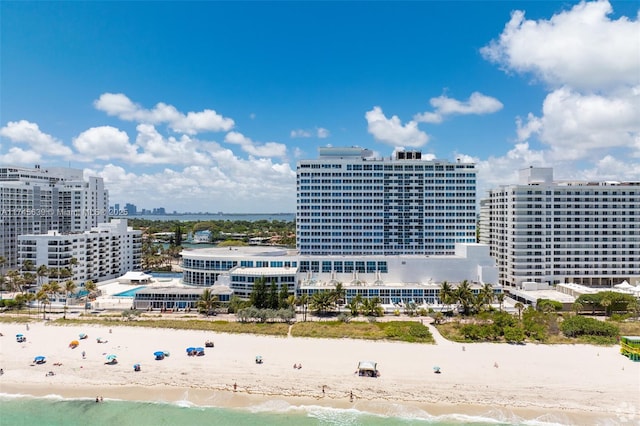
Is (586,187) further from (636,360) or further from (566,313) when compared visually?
(636,360)

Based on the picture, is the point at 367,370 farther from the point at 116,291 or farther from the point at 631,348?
the point at 116,291

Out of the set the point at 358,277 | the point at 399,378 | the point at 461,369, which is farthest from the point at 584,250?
the point at 399,378

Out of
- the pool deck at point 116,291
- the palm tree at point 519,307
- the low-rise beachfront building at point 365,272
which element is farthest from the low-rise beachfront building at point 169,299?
the palm tree at point 519,307

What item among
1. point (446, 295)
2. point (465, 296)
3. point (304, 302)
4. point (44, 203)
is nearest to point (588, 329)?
point (465, 296)

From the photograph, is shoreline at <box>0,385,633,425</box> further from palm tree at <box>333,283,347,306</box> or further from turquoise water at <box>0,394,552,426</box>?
palm tree at <box>333,283,347,306</box>

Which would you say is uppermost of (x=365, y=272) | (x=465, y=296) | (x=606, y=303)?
(x=365, y=272)

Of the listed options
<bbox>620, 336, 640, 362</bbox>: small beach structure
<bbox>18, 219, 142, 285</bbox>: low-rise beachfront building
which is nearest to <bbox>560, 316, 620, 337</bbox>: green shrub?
<bbox>620, 336, 640, 362</bbox>: small beach structure

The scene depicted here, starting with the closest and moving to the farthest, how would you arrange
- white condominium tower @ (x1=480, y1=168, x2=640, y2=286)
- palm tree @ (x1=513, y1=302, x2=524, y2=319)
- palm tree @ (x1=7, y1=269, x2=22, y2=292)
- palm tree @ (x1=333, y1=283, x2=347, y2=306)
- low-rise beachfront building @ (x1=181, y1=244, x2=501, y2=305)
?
1. palm tree @ (x1=513, y1=302, x2=524, y2=319)
2. palm tree @ (x1=333, y1=283, x2=347, y2=306)
3. low-rise beachfront building @ (x1=181, y1=244, x2=501, y2=305)
4. palm tree @ (x1=7, y1=269, x2=22, y2=292)
5. white condominium tower @ (x1=480, y1=168, x2=640, y2=286)
